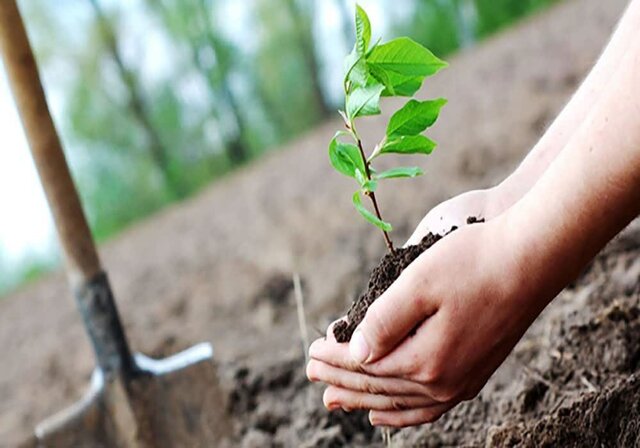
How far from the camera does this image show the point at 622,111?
0.65 m

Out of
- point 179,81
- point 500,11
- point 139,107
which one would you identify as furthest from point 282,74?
point 500,11

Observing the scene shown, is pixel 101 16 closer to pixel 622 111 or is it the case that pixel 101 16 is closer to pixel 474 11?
pixel 474 11

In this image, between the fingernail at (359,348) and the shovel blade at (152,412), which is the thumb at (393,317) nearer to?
the fingernail at (359,348)

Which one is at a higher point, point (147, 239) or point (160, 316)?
point (160, 316)

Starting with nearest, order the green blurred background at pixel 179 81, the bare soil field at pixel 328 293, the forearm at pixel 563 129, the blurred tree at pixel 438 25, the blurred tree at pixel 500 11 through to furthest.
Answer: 1. the forearm at pixel 563 129
2. the bare soil field at pixel 328 293
3. the green blurred background at pixel 179 81
4. the blurred tree at pixel 438 25
5. the blurred tree at pixel 500 11

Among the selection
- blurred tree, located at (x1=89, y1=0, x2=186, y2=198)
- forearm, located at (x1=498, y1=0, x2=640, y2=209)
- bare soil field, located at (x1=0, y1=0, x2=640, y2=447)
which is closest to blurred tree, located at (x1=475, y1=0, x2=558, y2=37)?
bare soil field, located at (x1=0, y1=0, x2=640, y2=447)

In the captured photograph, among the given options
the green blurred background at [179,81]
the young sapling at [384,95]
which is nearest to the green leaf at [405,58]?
the young sapling at [384,95]

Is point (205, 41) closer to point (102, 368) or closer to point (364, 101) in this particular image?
point (102, 368)

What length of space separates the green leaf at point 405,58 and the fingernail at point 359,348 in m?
0.25

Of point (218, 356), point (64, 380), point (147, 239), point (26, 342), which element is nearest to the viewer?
point (218, 356)

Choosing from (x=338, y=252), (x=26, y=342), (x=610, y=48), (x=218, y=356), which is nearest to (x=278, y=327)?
(x=218, y=356)

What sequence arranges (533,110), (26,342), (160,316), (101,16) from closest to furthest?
(160,316) → (26,342) → (533,110) → (101,16)

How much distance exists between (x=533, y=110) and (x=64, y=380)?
6.09 feet

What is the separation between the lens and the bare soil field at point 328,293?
110 centimetres
